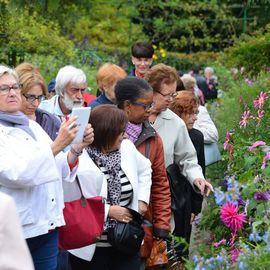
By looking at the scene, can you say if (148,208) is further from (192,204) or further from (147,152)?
(192,204)

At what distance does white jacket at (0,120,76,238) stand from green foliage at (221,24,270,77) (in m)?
10.2

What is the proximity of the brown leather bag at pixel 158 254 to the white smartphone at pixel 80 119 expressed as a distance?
132 centimetres

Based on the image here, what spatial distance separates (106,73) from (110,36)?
23587mm

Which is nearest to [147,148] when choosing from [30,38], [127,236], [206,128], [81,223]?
[127,236]

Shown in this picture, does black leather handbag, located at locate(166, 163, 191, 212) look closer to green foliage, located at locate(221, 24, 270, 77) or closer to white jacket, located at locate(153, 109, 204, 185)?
white jacket, located at locate(153, 109, 204, 185)

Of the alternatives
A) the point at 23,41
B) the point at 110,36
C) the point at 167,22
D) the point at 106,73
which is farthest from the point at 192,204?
the point at 110,36

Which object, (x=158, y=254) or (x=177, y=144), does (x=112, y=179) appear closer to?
(x=158, y=254)

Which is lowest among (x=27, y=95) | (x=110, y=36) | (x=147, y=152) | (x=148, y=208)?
(x=110, y=36)

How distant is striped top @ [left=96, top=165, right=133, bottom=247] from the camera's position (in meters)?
5.20

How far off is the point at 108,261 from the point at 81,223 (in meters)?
0.46

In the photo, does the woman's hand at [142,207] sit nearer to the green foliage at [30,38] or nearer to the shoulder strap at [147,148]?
the shoulder strap at [147,148]

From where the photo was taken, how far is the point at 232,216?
4.45 m

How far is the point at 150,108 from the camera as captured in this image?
5777 millimetres

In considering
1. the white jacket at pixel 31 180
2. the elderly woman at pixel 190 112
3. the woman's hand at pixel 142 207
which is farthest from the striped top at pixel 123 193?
the elderly woman at pixel 190 112
